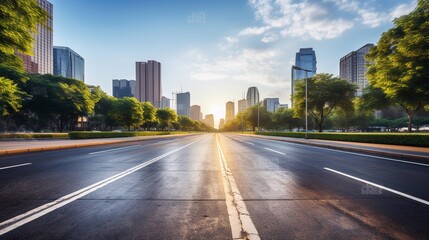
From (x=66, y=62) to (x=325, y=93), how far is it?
182 m

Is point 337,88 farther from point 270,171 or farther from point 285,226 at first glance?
point 285,226

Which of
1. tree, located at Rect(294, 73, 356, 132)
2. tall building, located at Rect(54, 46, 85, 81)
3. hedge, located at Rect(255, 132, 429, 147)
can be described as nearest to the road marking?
hedge, located at Rect(255, 132, 429, 147)

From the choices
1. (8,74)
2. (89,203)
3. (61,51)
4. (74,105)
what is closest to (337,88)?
(89,203)

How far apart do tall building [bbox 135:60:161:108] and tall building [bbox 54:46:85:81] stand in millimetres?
105375

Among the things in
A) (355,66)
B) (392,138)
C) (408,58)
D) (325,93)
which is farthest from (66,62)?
(355,66)

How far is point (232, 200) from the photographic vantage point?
4.02 m

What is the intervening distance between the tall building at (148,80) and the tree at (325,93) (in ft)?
159

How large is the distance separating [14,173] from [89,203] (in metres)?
4.68

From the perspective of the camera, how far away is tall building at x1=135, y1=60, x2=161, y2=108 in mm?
71312

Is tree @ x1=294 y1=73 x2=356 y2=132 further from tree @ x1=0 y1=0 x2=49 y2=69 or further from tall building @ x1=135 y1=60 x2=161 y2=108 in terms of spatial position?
tall building @ x1=135 y1=60 x2=161 y2=108

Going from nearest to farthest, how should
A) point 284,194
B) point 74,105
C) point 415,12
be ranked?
point 284,194, point 415,12, point 74,105

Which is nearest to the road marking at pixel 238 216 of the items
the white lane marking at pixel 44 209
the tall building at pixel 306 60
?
the white lane marking at pixel 44 209

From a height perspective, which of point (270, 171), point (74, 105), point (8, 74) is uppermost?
point (8, 74)

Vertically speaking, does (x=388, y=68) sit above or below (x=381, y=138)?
above
